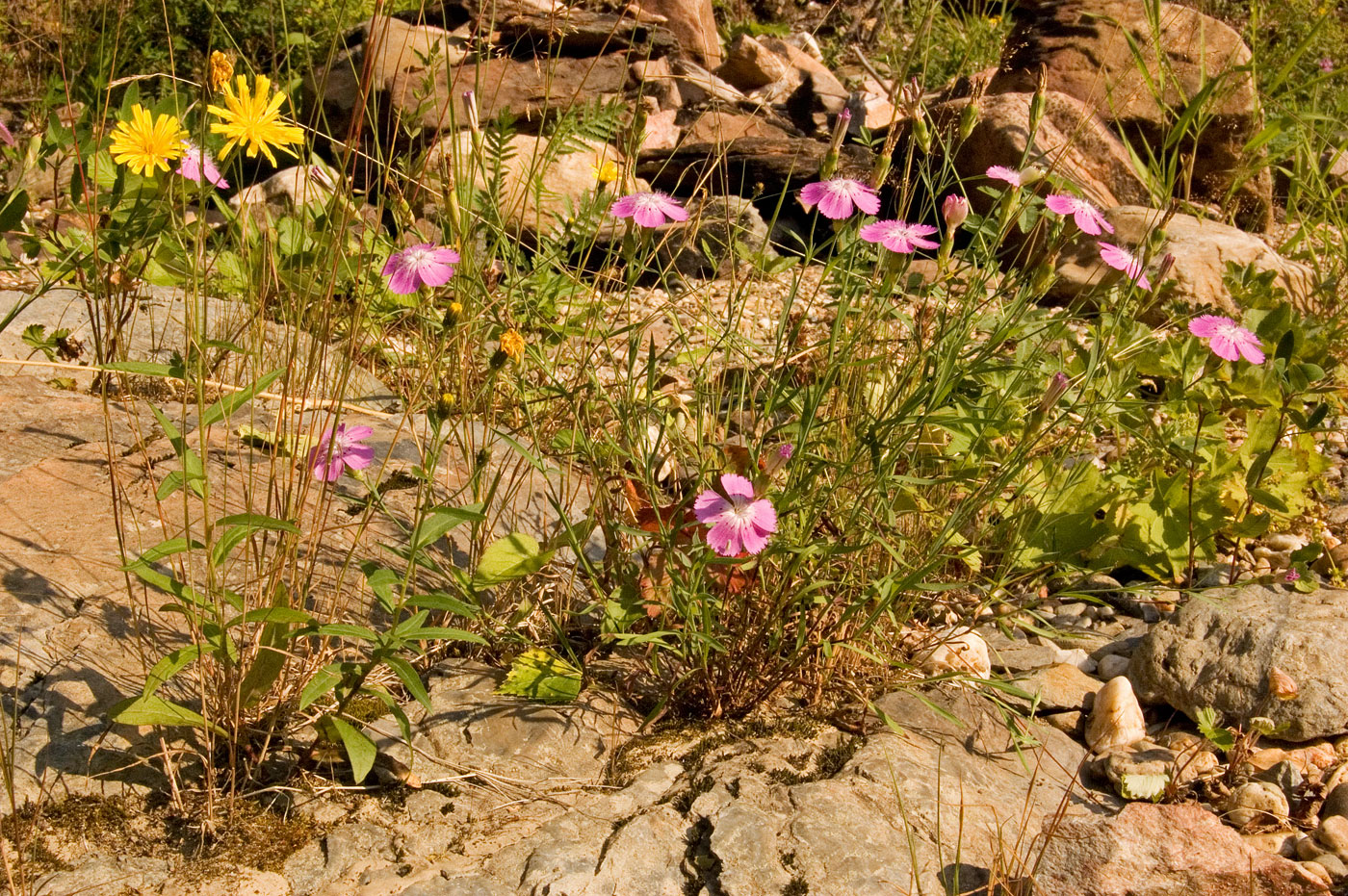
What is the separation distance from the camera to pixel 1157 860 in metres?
1.44

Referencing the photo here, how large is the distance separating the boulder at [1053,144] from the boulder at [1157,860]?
3.16 metres

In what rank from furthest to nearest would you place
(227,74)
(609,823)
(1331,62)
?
(1331,62) → (609,823) → (227,74)

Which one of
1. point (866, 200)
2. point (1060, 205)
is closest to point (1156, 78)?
point (1060, 205)

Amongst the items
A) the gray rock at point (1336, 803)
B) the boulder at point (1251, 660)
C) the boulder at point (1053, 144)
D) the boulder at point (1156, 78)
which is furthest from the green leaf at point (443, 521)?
the boulder at point (1156, 78)

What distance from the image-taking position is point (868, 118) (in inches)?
223

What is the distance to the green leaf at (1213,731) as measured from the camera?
180 cm

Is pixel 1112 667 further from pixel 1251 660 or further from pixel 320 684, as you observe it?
pixel 320 684

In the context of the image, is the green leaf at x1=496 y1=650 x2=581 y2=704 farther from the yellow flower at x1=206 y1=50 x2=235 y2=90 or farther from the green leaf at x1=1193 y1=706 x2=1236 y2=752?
the green leaf at x1=1193 y1=706 x2=1236 y2=752

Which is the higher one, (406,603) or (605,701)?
(406,603)

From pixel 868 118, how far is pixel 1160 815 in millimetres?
4707

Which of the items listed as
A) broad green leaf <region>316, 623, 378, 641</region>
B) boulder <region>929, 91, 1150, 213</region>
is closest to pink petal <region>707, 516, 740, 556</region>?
broad green leaf <region>316, 623, 378, 641</region>

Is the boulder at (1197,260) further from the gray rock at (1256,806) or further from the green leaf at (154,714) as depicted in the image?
the green leaf at (154,714)

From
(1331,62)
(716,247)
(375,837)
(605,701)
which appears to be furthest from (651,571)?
(1331,62)

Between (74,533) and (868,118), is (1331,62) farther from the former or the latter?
(74,533)
